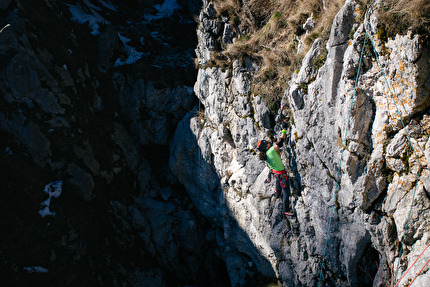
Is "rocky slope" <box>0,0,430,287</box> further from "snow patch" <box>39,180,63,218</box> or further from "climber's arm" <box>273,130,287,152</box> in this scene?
"climber's arm" <box>273,130,287,152</box>

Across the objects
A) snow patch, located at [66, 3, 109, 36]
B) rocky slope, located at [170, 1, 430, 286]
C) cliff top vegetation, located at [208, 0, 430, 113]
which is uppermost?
snow patch, located at [66, 3, 109, 36]

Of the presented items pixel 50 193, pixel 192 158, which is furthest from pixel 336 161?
pixel 50 193

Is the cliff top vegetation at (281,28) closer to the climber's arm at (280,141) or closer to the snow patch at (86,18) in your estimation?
the climber's arm at (280,141)

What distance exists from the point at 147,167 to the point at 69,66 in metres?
6.93

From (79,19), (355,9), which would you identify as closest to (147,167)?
(79,19)

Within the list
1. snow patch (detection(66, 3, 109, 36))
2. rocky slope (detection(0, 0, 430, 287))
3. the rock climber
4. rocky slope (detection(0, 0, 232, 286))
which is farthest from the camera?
snow patch (detection(66, 3, 109, 36))

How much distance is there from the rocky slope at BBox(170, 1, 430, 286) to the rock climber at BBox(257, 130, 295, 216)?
1.07ft

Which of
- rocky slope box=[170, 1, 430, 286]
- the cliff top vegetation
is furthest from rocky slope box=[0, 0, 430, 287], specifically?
the cliff top vegetation

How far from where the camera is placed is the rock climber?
8.34m

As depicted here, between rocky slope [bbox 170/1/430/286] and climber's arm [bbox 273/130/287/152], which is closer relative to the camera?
rocky slope [bbox 170/1/430/286]

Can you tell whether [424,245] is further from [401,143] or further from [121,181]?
[121,181]

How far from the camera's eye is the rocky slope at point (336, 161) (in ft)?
17.7

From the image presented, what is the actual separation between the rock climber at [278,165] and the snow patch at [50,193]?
10.3 m

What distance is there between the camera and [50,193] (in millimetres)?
12516
